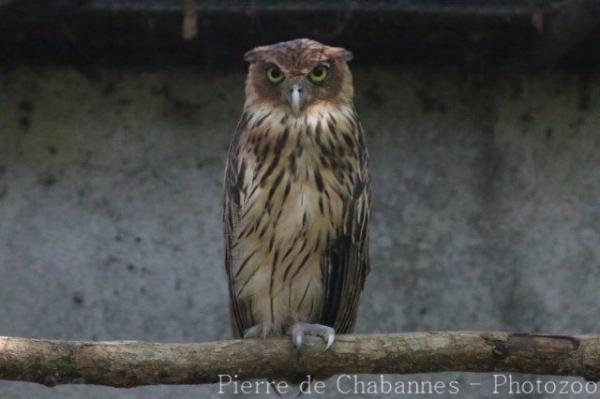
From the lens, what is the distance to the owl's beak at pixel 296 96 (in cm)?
459

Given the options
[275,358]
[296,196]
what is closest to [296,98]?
[296,196]

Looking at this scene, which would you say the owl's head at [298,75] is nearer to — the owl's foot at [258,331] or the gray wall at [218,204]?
the owl's foot at [258,331]

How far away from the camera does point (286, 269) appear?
184 inches

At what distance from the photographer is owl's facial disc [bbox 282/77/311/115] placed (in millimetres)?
4594

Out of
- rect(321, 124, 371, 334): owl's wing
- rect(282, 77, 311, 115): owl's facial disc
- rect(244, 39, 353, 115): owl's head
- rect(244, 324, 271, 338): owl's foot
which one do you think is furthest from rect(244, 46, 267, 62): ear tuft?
rect(244, 324, 271, 338): owl's foot

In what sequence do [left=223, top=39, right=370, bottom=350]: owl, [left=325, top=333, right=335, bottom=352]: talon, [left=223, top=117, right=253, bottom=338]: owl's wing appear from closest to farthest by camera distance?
[left=325, top=333, right=335, bottom=352]: talon → [left=223, top=39, right=370, bottom=350]: owl → [left=223, top=117, right=253, bottom=338]: owl's wing

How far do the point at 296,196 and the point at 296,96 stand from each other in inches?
14.3

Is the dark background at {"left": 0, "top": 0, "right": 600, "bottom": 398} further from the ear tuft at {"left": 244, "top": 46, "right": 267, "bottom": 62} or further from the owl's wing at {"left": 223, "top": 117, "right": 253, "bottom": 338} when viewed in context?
the owl's wing at {"left": 223, "top": 117, "right": 253, "bottom": 338}

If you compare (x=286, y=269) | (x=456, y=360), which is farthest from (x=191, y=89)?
(x=456, y=360)

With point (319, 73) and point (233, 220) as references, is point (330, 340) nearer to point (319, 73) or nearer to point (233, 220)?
point (233, 220)

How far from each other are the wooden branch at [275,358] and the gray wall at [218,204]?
1.98 meters

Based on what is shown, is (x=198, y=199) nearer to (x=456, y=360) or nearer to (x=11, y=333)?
(x=11, y=333)

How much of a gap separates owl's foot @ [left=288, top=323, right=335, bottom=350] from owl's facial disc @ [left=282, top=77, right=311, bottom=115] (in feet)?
2.57

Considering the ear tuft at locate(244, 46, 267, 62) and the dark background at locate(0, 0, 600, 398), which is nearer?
the ear tuft at locate(244, 46, 267, 62)
